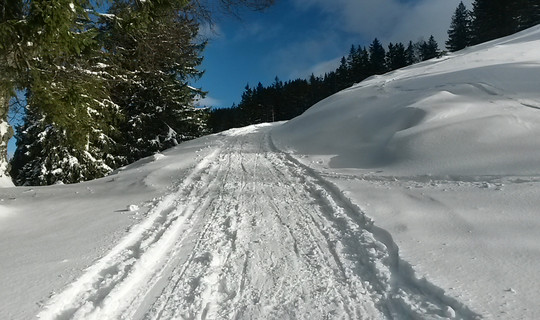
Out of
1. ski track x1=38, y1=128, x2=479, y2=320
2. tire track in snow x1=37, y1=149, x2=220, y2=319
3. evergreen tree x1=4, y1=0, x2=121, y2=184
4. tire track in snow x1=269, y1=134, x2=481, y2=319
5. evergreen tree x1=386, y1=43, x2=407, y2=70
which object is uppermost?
evergreen tree x1=386, y1=43, x2=407, y2=70

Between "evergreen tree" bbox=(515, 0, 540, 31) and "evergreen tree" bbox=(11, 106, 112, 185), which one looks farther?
"evergreen tree" bbox=(515, 0, 540, 31)

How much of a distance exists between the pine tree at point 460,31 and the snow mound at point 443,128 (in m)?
46.1

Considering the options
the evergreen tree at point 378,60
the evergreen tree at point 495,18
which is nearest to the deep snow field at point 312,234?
the evergreen tree at point 495,18

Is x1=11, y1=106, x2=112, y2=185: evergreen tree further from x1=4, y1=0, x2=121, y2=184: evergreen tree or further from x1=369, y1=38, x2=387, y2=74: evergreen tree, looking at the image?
x1=369, y1=38, x2=387, y2=74: evergreen tree

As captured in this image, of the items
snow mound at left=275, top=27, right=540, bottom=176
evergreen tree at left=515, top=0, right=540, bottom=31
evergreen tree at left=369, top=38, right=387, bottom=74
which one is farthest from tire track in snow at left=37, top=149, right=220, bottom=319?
evergreen tree at left=369, top=38, right=387, bottom=74

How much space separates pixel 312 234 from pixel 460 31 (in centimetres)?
6086

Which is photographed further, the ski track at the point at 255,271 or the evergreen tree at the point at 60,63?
the evergreen tree at the point at 60,63

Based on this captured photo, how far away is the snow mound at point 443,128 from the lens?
6953mm

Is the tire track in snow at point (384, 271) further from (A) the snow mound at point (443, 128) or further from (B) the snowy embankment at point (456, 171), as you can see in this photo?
(A) the snow mound at point (443, 128)

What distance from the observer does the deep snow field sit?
9.93 feet

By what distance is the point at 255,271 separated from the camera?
371 centimetres

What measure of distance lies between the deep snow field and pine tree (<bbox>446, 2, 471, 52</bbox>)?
50.7 metres

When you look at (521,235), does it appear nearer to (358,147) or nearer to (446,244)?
(446,244)

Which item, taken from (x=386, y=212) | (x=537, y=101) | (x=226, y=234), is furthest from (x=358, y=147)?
(x=226, y=234)
